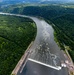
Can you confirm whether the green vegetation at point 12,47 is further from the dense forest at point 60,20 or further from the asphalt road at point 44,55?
the dense forest at point 60,20

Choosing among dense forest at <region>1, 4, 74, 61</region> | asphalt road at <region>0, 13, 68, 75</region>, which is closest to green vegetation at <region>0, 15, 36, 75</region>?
asphalt road at <region>0, 13, 68, 75</region>

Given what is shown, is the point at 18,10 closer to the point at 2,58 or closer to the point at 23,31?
the point at 23,31

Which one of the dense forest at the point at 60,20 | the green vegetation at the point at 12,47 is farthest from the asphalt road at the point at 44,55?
the dense forest at the point at 60,20

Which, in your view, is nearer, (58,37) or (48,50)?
(48,50)

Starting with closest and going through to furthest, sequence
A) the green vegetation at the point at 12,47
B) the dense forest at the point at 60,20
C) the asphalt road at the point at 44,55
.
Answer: the asphalt road at the point at 44,55 < the green vegetation at the point at 12,47 < the dense forest at the point at 60,20

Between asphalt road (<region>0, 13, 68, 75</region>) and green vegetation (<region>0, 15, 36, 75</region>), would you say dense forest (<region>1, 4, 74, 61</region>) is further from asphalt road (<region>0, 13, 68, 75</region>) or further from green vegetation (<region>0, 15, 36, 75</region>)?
green vegetation (<region>0, 15, 36, 75</region>)

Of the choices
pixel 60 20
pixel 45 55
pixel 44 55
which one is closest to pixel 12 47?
pixel 44 55

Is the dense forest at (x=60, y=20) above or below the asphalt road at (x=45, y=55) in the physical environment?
below

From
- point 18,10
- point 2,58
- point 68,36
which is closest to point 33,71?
point 2,58

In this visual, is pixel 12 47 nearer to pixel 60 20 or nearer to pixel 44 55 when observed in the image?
pixel 44 55

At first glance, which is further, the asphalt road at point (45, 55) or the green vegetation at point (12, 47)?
the green vegetation at point (12, 47)

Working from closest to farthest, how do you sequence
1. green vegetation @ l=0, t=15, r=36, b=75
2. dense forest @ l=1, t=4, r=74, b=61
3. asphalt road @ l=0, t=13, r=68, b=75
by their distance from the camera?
asphalt road @ l=0, t=13, r=68, b=75
green vegetation @ l=0, t=15, r=36, b=75
dense forest @ l=1, t=4, r=74, b=61
